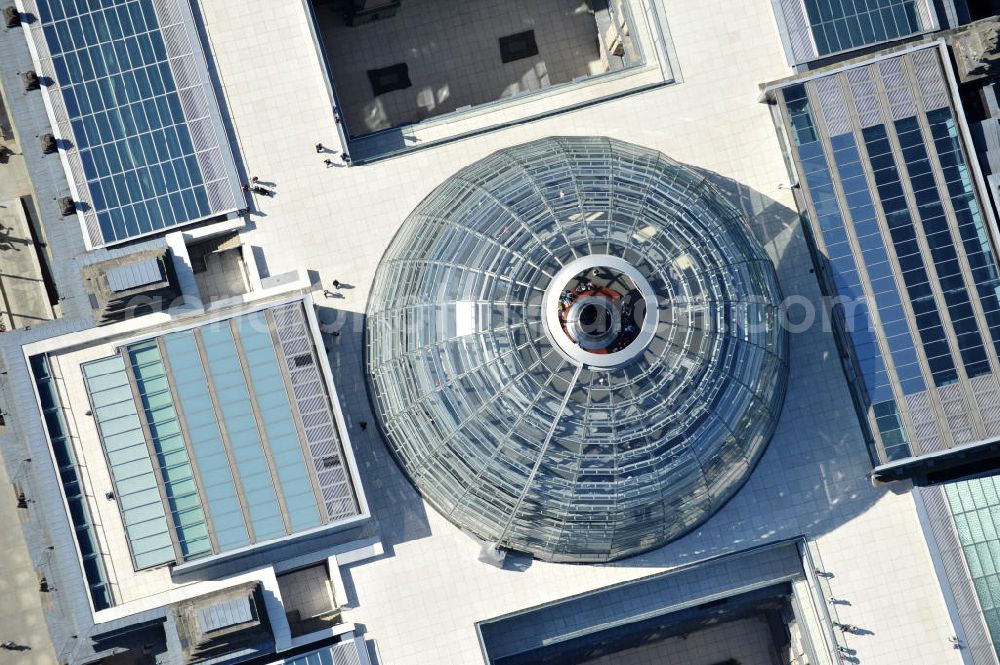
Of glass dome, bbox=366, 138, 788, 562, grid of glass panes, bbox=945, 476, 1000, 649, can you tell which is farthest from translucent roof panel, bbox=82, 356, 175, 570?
grid of glass panes, bbox=945, 476, 1000, 649

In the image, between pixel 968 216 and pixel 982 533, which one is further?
pixel 982 533

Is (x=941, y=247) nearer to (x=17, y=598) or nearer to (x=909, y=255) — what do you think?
(x=909, y=255)

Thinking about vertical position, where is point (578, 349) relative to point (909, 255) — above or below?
above

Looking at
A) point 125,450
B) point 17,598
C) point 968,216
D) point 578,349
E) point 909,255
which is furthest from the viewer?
point 17,598

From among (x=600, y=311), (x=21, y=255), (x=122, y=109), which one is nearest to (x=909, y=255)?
(x=600, y=311)

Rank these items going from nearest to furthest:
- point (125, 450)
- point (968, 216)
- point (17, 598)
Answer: point (125, 450) → point (968, 216) → point (17, 598)

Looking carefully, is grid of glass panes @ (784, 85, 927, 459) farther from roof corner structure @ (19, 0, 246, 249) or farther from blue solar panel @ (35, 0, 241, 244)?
blue solar panel @ (35, 0, 241, 244)

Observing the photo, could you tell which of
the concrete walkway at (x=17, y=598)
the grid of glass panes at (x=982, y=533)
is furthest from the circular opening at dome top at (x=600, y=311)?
the concrete walkway at (x=17, y=598)
